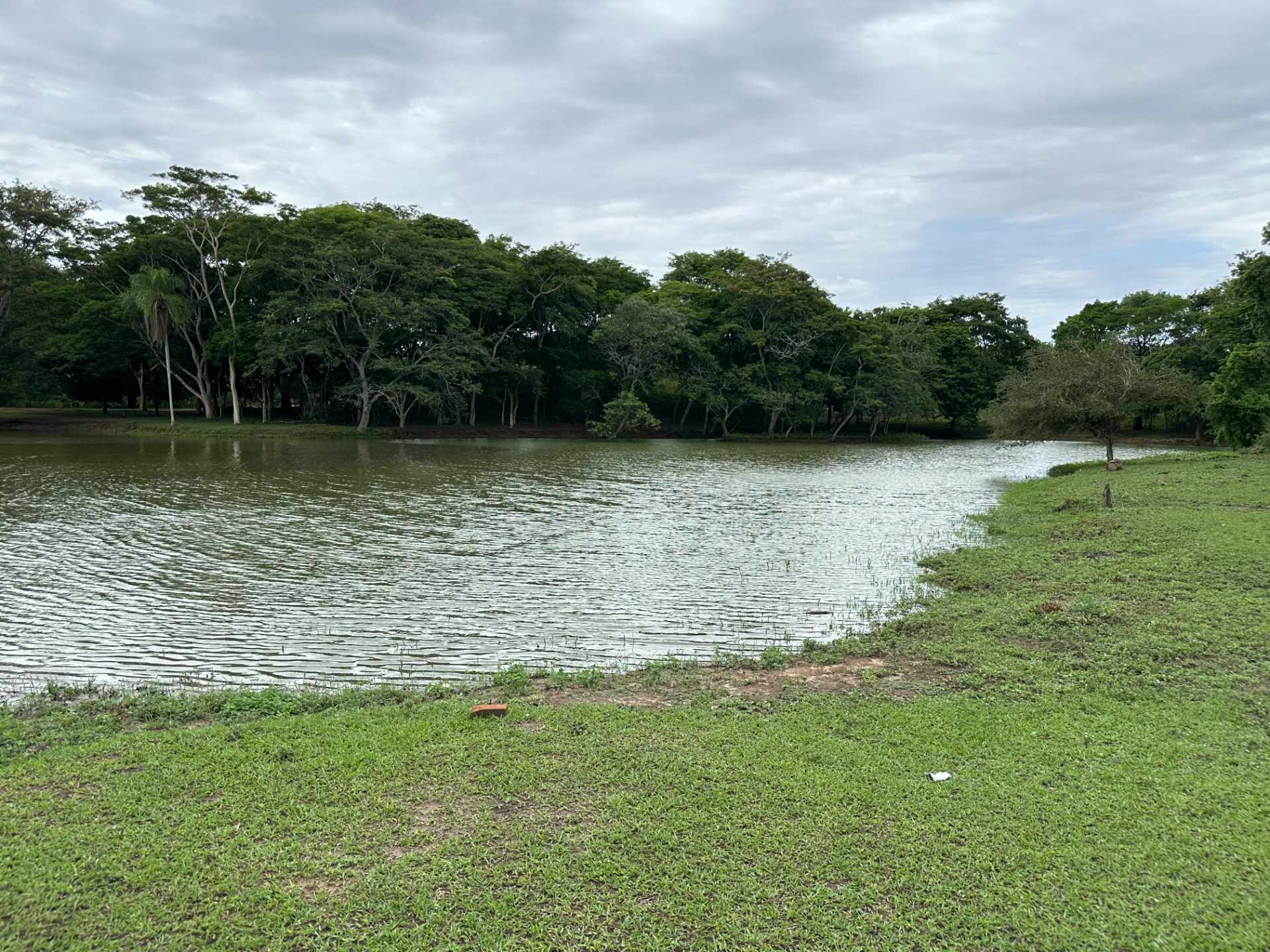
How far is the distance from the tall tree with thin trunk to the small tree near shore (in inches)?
1692

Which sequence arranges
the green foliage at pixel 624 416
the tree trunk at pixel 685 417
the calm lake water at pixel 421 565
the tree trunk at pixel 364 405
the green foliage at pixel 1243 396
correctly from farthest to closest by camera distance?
the tree trunk at pixel 685 417 → the green foliage at pixel 624 416 → the tree trunk at pixel 364 405 → the green foliage at pixel 1243 396 → the calm lake water at pixel 421 565

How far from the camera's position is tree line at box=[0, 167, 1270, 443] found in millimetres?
44000

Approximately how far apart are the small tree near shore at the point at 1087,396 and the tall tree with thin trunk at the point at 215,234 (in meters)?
43.0

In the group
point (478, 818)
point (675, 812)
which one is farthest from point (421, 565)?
point (675, 812)

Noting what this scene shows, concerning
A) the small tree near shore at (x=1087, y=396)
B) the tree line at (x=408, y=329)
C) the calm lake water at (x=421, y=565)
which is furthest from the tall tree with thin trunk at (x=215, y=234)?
the small tree near shore at (x=1087, y=396)

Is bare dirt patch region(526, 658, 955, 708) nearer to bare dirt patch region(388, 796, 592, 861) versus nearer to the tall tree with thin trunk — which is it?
bare dirt patch region(388, 796, 592, 861)

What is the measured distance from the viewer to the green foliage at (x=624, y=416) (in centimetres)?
5375

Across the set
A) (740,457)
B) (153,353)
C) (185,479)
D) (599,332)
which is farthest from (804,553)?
(153,353)

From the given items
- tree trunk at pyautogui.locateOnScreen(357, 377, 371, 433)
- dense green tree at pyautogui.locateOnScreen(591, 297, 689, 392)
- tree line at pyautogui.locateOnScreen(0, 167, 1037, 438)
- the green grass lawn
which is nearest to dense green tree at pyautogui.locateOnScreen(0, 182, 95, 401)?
tree line at pyautogui.locateOnScreen(0, 167, 1037, 438)

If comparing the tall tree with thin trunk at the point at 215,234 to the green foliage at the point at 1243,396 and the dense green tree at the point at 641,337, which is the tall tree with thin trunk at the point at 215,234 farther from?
the green foliage at the point at 1243,396

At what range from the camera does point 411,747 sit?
5.19 metres

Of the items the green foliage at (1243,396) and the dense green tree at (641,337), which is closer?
the green foliage at (1243,396)

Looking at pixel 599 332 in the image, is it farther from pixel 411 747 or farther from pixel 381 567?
pixel 411 747

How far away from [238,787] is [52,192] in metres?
59.1
